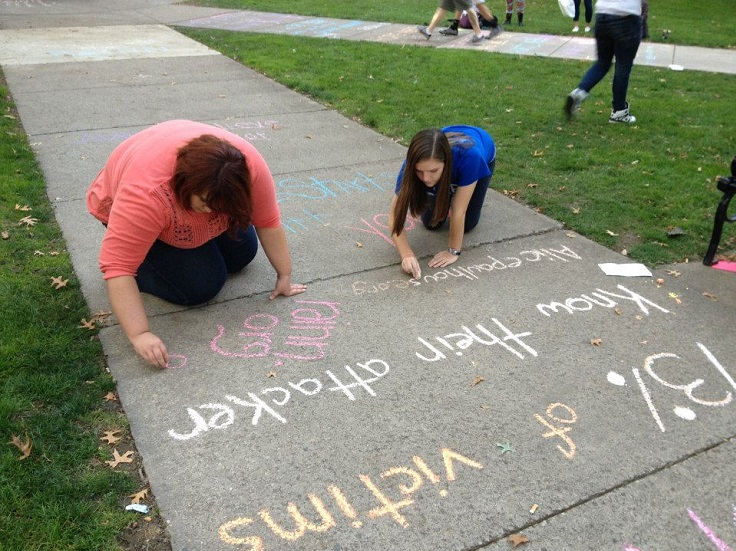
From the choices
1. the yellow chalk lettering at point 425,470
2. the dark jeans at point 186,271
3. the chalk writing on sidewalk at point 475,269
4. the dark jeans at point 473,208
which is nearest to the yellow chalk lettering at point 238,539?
the yellow chalk lettering at point 425,470

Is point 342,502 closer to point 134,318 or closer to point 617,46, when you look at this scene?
point 134,318

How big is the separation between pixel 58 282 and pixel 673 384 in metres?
3.24

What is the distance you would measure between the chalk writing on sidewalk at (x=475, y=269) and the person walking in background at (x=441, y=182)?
73 millimetres

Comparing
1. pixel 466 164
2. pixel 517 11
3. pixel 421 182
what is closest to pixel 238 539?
pixel 421 182

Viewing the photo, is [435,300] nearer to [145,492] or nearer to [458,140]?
[458,140]

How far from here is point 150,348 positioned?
9.30 ft

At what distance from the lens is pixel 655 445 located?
2.52 m

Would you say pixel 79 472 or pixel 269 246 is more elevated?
pixel 269 246

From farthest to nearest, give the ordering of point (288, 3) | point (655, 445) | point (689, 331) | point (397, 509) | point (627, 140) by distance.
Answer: point (288, 3) → point (627, 140) → point (689, 331) → point (655, 445) → point (397, 509)

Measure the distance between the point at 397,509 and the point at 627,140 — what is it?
4.99m

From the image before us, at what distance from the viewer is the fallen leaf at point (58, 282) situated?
3.50 meters

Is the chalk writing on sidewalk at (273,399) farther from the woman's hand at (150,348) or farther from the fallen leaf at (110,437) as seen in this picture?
the woman's hand at (150,348)

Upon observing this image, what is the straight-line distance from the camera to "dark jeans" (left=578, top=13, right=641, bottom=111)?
598 cm

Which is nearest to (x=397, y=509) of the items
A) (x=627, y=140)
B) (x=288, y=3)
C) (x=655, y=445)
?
(x=655, y=445)
